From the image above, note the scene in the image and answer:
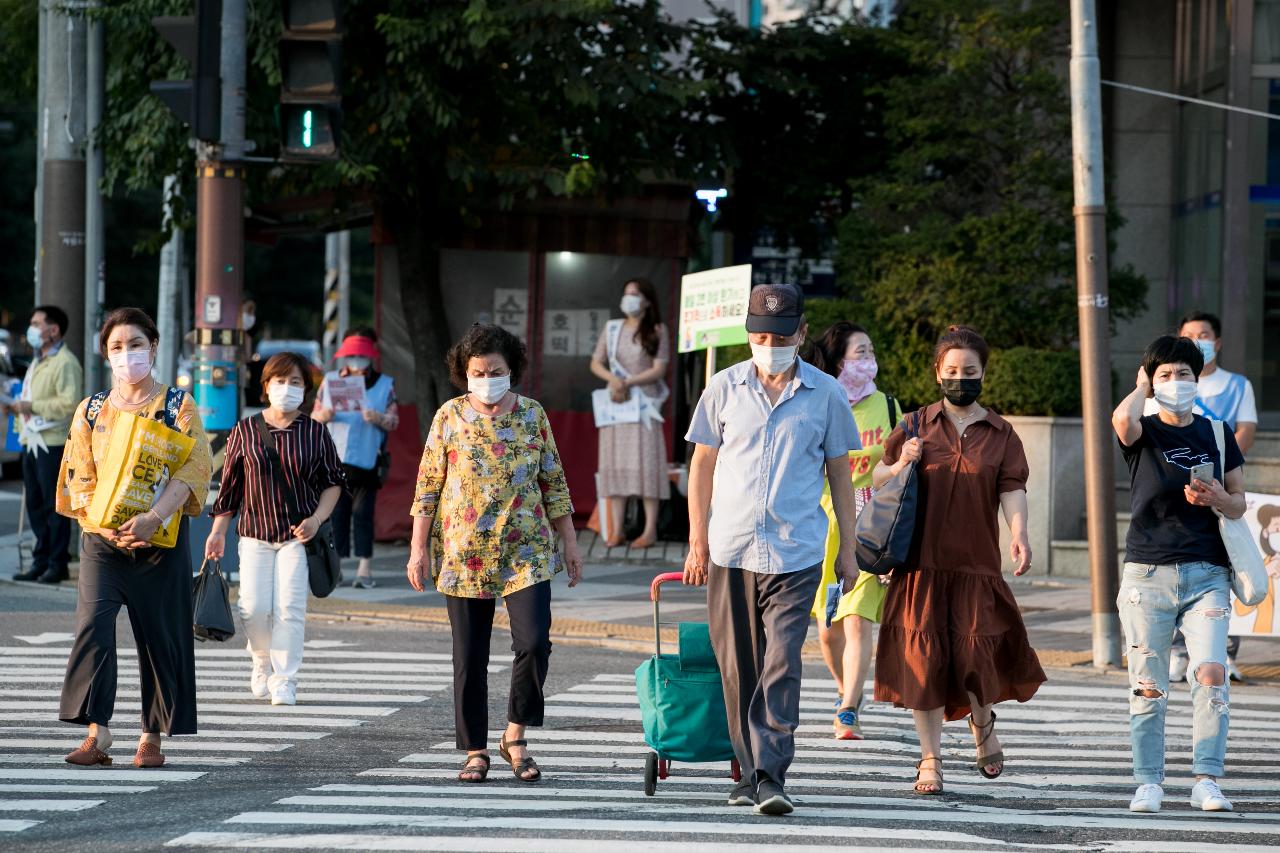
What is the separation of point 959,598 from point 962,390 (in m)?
0.81

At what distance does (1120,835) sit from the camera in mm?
6910

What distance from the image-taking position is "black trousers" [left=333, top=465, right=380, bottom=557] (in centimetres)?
1480

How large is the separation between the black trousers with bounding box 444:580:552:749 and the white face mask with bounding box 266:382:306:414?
2.58 m

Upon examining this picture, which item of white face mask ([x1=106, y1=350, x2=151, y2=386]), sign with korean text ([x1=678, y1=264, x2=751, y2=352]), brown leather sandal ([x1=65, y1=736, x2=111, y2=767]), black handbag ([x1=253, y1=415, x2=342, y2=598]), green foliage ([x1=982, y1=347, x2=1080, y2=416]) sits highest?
sign with korean text ([x1=678, y1=264, x2=751, y2=352])

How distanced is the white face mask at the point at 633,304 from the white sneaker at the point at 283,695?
7.66m

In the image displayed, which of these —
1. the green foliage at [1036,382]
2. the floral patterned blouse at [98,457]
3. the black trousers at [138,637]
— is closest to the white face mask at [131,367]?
the floral patterned blouse at [98,457]

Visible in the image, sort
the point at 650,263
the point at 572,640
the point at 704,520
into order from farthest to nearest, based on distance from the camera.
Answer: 1. the point at 650,263
2. the point at 572,640
3. the point at 704,520

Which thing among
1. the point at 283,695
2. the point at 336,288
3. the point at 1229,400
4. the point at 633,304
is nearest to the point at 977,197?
the point at 633,304

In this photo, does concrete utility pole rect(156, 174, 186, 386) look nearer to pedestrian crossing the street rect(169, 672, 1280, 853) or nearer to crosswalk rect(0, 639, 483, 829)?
crosswalk rect(0, 639, 483, 829)

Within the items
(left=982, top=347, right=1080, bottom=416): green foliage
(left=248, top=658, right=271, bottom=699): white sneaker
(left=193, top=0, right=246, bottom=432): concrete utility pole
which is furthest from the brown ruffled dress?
(left=982, top=347, right=1080, bottom=416): green foliage

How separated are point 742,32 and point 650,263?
239 centimetres

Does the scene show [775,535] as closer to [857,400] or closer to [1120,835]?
[1120,835]

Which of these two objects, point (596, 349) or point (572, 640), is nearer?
point (572, 640)

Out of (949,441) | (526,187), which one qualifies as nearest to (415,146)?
(526,187)
